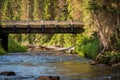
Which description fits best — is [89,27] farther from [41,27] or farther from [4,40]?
[4,40]

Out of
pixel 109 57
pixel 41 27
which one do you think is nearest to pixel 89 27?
pixel 109 57

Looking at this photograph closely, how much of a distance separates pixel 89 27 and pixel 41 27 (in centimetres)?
1793

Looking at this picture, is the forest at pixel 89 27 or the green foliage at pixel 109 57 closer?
the green foliage at pixel 109 57

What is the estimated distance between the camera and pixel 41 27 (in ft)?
210

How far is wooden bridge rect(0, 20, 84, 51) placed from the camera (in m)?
63.1

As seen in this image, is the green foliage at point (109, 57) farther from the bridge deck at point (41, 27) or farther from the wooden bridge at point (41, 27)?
the wooden bridge at point (41, 27)

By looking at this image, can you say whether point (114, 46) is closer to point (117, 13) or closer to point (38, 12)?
point (117, 13)

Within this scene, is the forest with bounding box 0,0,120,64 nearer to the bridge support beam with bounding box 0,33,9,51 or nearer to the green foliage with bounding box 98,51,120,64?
the green foliage with bounding box 98,51,120,64

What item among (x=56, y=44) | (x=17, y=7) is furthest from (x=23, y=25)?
(x=17, y=7)

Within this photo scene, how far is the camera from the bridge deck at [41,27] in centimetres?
6306

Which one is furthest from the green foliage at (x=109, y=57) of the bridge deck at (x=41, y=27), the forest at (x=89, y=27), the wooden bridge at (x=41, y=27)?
the wooden bridge at (x=41, y=27)

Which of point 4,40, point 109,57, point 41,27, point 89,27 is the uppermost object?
point 89,27

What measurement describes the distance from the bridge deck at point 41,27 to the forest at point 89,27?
7.99 ft

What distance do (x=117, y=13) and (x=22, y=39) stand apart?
7935cm
